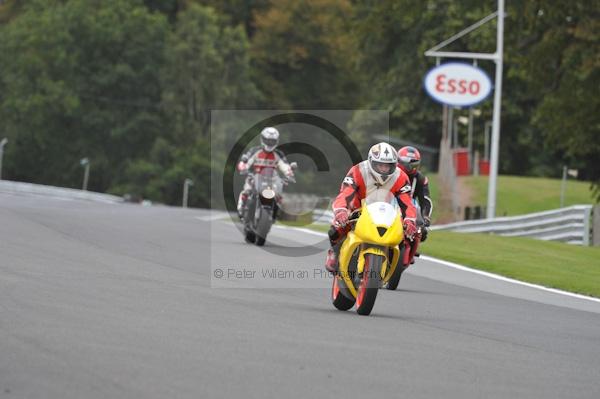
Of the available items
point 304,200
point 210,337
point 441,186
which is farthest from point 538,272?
point 441,186

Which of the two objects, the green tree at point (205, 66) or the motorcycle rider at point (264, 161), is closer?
the motorcycle rider at point (264, 161)

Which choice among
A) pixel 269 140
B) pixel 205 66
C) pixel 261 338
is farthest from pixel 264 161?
pixel 205 66

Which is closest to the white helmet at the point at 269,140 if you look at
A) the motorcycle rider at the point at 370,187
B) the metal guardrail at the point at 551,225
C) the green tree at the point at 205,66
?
the metal guardrail at the point at 551,225

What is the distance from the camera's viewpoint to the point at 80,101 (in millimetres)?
92000

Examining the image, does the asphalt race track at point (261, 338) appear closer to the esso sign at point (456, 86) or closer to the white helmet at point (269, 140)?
the white helmet at point (269, 140)

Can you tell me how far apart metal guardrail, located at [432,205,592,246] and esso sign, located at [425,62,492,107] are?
10.3 m

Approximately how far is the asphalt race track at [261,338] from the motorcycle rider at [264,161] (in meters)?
5.07

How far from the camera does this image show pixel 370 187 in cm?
1253

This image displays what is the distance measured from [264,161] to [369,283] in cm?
1041

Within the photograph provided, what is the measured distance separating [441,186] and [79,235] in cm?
3461

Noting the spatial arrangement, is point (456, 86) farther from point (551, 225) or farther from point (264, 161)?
point (264, 161)

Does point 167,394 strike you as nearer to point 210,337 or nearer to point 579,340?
point 210,337

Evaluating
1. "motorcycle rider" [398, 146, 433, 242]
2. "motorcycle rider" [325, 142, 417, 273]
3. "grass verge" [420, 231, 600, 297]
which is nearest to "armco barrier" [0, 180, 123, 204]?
"grass verge" [420, 231, 600, 297]

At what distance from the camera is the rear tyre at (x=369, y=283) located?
11.8m
